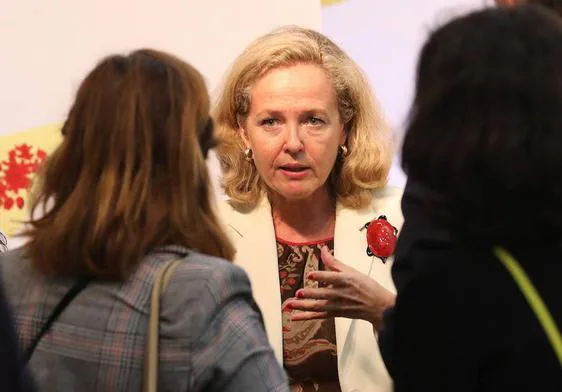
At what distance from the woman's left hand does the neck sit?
0.51 meters

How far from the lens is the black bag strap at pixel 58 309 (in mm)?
1665

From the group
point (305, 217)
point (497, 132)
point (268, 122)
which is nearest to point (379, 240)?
point (305, 217)

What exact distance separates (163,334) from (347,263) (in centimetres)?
128

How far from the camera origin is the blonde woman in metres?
2.75

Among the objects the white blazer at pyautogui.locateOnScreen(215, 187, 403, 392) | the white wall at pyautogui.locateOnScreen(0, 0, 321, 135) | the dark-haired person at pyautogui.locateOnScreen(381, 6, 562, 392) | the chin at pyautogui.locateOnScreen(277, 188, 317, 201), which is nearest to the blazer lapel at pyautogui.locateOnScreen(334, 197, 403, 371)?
the white blazer at pyautogui.locateOnScreen(215, 187, 403, 392)

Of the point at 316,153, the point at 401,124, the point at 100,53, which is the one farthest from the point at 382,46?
the point at 401,124

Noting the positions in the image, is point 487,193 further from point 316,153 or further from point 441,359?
point 316,153

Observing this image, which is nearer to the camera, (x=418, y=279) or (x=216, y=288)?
(x=418, y=279)

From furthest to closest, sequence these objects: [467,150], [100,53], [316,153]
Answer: [100,53] → [316,153] → [467,150]

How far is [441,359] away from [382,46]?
2.11 m

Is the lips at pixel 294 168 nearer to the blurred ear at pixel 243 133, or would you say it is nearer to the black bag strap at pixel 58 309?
the blurred ear at pixel 243 133

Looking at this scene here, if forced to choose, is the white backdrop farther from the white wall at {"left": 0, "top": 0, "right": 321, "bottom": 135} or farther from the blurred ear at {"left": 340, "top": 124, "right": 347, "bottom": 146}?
the blurred ear at {"left": 340, "top": 124, "right": 347, "bottom": 146}

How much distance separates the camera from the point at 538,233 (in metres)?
1.48

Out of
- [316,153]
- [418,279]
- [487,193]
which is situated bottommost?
[316,153]
